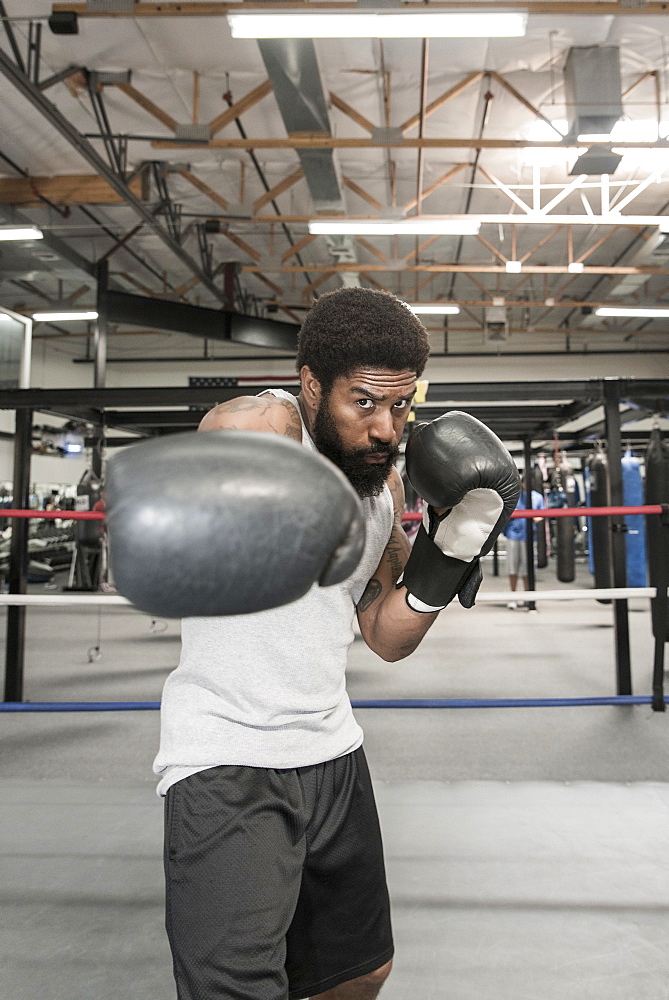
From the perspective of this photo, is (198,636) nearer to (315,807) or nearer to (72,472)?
(315,807)

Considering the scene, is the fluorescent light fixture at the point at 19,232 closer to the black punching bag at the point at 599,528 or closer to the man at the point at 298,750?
the black punching bag at the point at 599,528

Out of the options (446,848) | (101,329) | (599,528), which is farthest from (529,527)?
(446,848)

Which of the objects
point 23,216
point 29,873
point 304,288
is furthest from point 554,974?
point 304,288

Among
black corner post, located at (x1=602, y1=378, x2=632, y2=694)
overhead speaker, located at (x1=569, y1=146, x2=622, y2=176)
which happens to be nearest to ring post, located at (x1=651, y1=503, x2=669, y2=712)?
black corner post, located at (x1=602, y1=378, x2=632, y2=694)

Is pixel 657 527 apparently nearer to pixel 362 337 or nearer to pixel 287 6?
pixel 362 337

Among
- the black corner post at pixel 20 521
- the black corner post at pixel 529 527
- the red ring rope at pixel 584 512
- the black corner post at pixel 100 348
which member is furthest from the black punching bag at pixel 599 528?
the black corner post at pixel 20 521

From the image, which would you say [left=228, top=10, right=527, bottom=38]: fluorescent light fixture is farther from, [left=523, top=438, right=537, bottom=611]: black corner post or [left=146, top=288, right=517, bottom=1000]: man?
[left=523, top=438, right=537, bottom=611]: black corner post

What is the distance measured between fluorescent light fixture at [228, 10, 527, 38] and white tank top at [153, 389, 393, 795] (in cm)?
344

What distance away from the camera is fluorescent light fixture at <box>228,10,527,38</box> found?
3381mm

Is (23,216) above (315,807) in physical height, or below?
above

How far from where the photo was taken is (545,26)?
4.66 metres

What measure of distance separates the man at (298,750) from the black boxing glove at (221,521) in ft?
1.19

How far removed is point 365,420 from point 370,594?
0.36m

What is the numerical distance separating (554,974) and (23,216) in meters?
8.37
